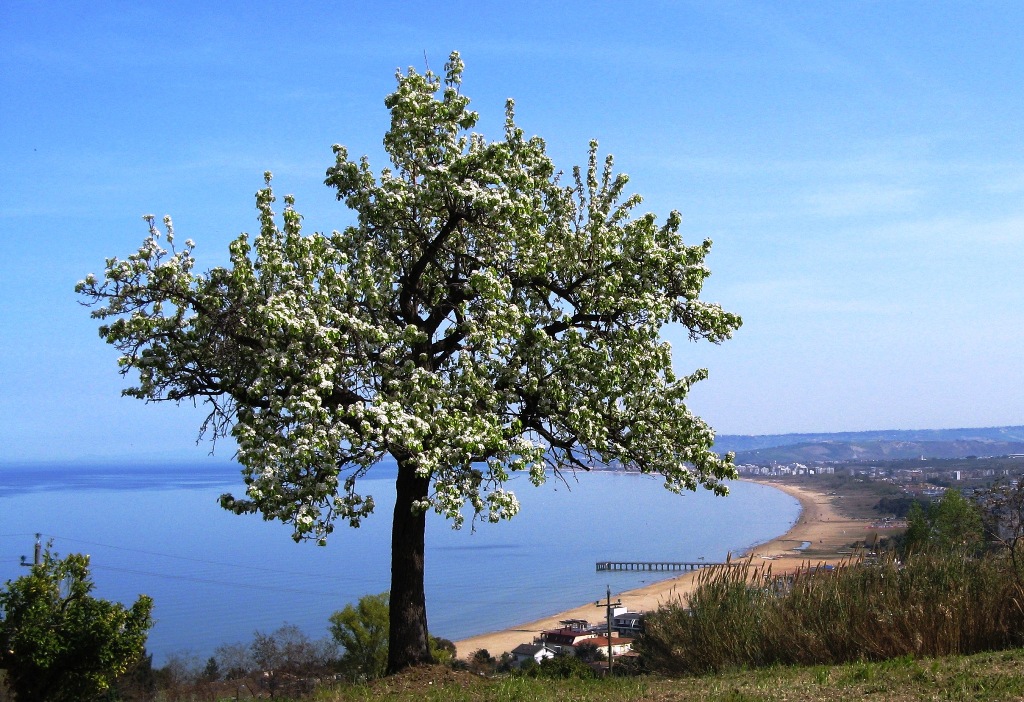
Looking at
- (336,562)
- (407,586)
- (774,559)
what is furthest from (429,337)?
(336,562)

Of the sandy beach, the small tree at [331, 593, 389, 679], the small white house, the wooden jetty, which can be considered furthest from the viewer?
the wooden jetty

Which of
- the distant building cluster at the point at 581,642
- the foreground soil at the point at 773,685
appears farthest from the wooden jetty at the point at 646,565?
the foreground soil at the point at 773,685

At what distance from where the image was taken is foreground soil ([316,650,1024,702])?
9.52 metres

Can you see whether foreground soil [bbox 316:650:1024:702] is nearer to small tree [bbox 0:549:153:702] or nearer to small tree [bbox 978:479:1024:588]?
small tree [bbox 978:479:1024:588]

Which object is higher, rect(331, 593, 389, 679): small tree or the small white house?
rect(331, 593, 389, 679): small tree

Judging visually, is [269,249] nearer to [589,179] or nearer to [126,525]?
[589,179]

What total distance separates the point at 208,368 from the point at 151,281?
1515 millimetres

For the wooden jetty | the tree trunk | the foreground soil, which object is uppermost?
the tree trunk

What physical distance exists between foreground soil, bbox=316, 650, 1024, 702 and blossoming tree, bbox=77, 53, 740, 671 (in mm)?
1613

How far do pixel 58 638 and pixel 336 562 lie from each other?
10077cm

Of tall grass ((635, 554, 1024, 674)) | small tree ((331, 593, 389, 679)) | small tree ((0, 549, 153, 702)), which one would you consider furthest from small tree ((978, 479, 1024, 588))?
small tree ((331, 593, 389, 679))

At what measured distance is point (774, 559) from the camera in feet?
235

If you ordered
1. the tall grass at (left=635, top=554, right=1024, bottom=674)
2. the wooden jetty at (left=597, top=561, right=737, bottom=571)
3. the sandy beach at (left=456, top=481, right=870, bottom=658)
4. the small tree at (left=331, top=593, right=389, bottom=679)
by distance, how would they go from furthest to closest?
1. the wooden jetty at (left=597, top=561, right=737, bottom=571)
2. the sandy beach at (left=456, top=481, right=870, bottom=658)
3. the small tree at (left=331, top=593, right=389, bottom=679)
4. the tall grass at (left=635, top=554, right=1024, bottom=674)

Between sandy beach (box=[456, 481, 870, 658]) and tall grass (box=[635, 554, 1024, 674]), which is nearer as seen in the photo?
tall grass (box=[635, 554, 1024, 674])
